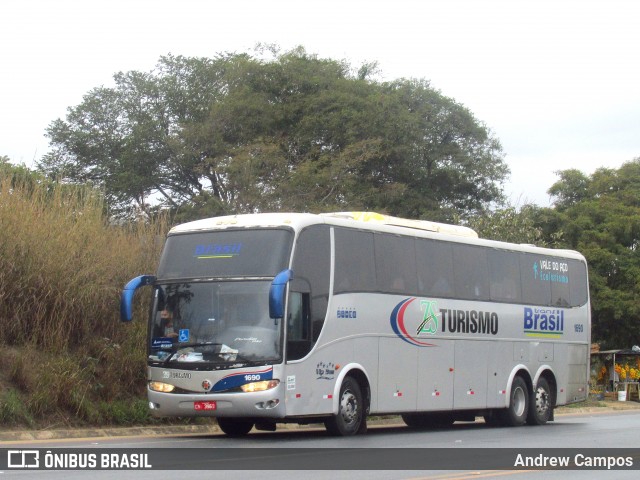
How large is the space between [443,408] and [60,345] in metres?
7.24

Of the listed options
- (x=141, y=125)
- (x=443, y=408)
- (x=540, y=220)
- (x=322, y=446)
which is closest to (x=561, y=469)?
(x=322, y=446)

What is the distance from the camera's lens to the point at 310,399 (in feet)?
52.7

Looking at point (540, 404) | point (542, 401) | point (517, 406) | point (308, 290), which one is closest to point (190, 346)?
point (308, 290)

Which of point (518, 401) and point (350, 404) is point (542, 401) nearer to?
point (518, 401)

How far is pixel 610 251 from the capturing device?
5100 centimetres

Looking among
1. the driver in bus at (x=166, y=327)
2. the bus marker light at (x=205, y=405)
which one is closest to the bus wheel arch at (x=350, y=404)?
the bus marker light at (x=205, y=405)

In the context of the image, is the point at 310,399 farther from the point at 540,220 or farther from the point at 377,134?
the point at 540,220

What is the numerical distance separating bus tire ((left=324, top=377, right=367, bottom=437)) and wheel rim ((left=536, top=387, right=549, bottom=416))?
6.37 m

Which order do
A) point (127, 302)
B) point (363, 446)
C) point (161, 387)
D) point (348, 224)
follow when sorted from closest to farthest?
point (363, 446), point (161, 387), point (127, 302), point (348, 224)

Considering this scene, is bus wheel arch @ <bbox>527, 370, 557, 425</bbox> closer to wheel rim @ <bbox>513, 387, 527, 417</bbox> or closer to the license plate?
wheel rim @ <bbox>513, 387, 527, 417</bbox>

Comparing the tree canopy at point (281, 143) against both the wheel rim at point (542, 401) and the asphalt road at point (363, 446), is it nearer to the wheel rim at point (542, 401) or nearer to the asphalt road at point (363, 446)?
the wheel rim at point (542, 401)

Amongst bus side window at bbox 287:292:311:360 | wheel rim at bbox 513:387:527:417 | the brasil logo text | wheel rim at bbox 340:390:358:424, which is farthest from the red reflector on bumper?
wheel rim at bbox 513:387:527:417

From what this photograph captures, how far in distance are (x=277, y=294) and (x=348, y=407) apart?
322cm

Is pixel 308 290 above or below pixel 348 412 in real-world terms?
above
